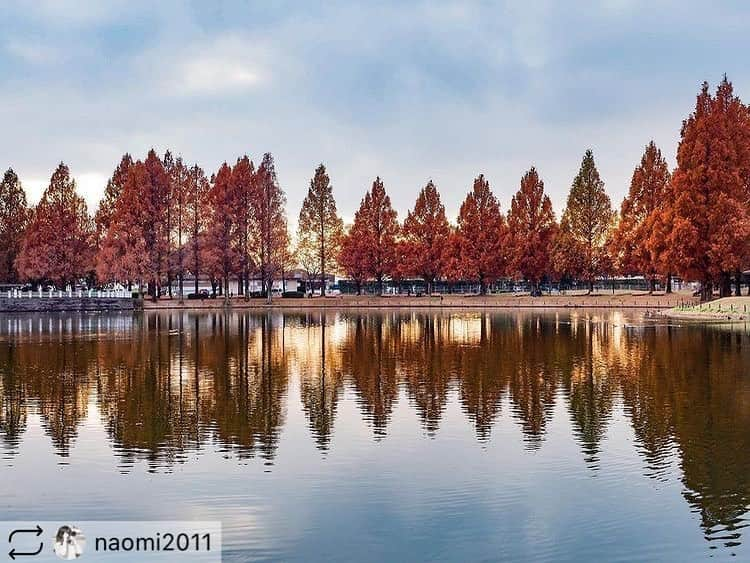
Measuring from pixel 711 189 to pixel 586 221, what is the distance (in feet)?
96.3

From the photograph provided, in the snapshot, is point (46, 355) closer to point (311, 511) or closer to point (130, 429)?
point (130, 429)

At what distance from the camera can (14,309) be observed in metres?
83.2

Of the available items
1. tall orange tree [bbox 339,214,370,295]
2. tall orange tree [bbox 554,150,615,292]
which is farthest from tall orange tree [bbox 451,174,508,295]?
tall orange tree [bbox 339,214,370,295]

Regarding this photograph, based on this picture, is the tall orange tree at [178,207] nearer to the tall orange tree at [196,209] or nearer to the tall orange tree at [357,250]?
the tall orange tree at [196,209]

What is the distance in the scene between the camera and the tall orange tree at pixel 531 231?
310ft

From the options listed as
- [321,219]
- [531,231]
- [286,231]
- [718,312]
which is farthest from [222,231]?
[718,312]

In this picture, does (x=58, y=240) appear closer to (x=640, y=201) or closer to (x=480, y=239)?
(x=480, y=239)

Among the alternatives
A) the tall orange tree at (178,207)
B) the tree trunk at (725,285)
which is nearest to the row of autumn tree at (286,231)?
the tall orange tree at (178,207)

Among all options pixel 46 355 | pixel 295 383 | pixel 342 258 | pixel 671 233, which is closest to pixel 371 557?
pixel 295 383

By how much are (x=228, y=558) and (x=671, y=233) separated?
197ft

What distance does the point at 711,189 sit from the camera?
66250mm

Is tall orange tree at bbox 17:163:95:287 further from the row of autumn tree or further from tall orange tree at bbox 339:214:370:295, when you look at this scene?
tall orange tree at bbox 339:214:370:295

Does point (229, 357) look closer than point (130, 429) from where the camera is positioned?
No

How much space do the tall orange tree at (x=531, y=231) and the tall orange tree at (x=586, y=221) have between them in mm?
1505
